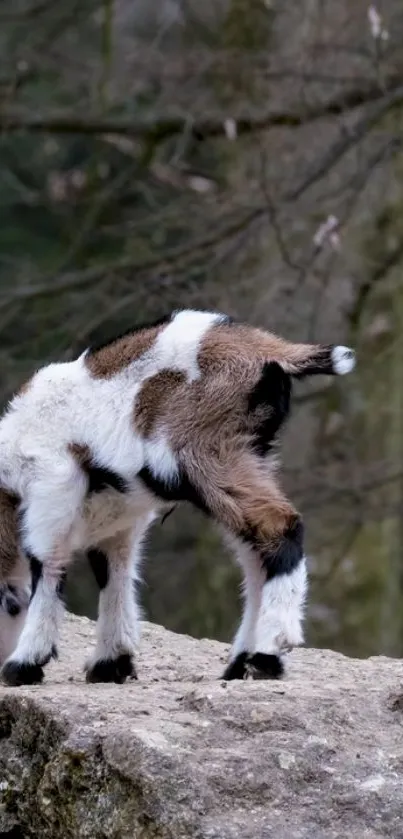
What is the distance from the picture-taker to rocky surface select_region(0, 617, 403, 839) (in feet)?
17.5

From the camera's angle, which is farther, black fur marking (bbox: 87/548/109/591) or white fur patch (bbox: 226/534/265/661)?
black fur marking (bbox: 87/548/109/591)

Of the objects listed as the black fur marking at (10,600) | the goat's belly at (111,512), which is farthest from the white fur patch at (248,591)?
the black fur marking at (10,600)

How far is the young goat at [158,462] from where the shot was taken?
6699 millimetres

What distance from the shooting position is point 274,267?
527 inches

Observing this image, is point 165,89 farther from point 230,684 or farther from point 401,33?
point 230,684

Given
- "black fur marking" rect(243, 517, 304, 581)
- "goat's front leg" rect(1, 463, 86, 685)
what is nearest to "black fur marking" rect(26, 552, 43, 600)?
"goat's front leg" rect(1, 463, 86, 685)

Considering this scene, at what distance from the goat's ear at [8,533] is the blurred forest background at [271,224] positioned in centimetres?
455

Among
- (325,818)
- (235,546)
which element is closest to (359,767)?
(325,818)

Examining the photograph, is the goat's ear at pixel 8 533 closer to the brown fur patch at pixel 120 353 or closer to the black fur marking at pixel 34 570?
the black fur marking at pixel 34 570

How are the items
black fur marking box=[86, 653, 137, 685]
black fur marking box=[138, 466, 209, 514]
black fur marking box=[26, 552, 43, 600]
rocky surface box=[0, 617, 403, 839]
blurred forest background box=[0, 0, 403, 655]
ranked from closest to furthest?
1. rocky surface box=[0, 617, 403, 839]
2. black fur marking box=[138, 466, 209, 514]
3. black fur marking box=[26, 552, 43, 600]
4. black fur marking box=[86, 653, 137, 685]
5. blurred forest background box=[0, 0, 403, 655]

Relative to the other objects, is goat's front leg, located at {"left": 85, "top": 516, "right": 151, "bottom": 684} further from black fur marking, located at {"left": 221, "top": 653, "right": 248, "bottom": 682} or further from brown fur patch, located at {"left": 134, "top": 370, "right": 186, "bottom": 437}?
brown fur patch, located at {"left": 134, "top": 370, "right": 186, "bottom": 437}

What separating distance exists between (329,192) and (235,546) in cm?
631

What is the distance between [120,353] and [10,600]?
3.96ft

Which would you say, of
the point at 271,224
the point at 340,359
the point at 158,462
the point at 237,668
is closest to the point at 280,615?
the point at 237,668
